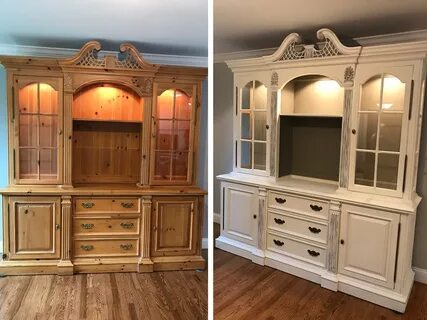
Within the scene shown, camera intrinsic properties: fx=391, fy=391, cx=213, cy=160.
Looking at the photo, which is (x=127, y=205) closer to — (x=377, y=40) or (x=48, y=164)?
(x=48, y=164)

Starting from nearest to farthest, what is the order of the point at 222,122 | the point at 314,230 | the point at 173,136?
the point at 173,136 < the point at 222,122 < the point at 314,230

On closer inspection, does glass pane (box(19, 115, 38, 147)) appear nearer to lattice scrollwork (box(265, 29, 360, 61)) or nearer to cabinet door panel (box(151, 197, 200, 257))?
cabinet door panel (box(151, 197, 200, 257))

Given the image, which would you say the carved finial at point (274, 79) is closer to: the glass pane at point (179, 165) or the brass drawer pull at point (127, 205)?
the glass pane at point (179, 165)

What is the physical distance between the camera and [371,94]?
1.58m

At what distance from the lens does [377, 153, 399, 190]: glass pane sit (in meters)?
1.56

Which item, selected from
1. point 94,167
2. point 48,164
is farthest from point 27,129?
point 94,167

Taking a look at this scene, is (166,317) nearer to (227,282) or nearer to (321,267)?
(227,282)

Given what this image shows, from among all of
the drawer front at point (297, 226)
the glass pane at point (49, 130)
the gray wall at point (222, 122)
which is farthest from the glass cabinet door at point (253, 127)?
the glass pane at point (49, 130)

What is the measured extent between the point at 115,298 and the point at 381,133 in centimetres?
117

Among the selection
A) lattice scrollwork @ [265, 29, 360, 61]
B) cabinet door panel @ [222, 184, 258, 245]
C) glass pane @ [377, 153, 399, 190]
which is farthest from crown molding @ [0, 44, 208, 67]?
glass pane @ [377, 153, 399, 190]

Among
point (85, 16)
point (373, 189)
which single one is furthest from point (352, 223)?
point (85, 16)

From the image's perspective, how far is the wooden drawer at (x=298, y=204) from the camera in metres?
1.69

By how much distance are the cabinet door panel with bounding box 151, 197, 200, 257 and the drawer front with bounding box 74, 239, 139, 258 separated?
13 cm

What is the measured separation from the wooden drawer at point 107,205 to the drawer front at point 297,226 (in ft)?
2.16
